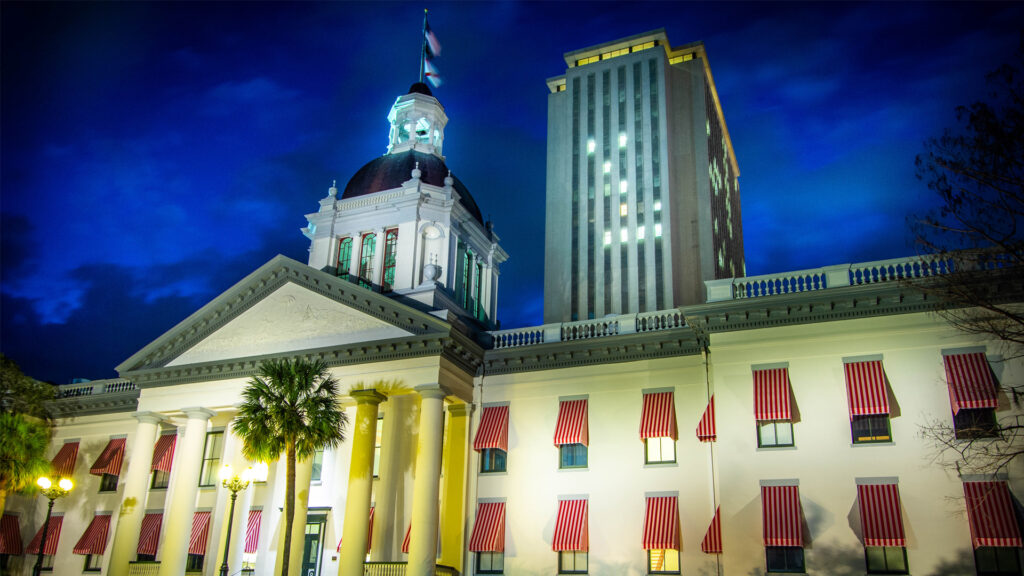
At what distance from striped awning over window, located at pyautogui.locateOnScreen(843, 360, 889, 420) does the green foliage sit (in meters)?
16.4

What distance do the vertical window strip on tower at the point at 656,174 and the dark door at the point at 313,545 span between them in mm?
35939

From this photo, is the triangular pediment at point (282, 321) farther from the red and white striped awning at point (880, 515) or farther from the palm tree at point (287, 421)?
the red and white striped awning at point (880, 515)

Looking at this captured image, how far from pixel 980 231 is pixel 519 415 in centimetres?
1781

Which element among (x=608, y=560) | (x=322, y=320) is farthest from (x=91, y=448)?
(x=608, y=560)

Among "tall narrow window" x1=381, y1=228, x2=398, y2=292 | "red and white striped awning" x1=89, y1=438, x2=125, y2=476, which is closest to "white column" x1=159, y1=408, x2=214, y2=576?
"red and white striped awning" x1=89, y1=438, x2=125, y2=476

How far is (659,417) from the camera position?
2814 centimetres

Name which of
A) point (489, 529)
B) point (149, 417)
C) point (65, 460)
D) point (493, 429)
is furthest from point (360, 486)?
point (65, 460)

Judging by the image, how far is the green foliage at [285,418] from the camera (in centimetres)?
2561

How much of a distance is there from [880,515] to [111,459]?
31971mm

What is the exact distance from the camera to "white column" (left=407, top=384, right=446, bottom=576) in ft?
87.1

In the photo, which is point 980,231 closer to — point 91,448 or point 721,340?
point 721,340

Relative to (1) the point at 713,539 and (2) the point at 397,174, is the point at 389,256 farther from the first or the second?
(1) the point at 713,539

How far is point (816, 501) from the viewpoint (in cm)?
2367

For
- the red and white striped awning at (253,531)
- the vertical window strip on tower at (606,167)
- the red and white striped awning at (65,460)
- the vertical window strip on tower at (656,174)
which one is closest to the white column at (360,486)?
the red and white striped awning at (253,531)
